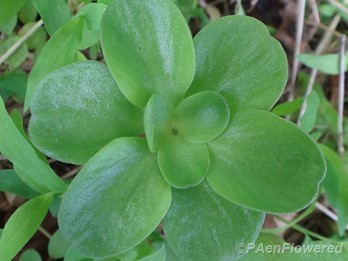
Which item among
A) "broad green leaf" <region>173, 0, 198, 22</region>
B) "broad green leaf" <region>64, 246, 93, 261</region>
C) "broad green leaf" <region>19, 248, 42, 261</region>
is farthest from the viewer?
"broad green leaf" <region>173, 0, 198, 22</region>

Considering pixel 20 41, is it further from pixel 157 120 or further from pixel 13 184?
pixel 157 120

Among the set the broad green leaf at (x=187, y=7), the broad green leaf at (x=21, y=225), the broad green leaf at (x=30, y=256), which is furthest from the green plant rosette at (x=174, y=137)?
the broad green leaf at (x=187, y=7)

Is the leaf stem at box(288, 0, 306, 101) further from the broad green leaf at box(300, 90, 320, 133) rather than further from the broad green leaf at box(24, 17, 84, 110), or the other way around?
the broad green leaf at box(24, 17, 84, 110)

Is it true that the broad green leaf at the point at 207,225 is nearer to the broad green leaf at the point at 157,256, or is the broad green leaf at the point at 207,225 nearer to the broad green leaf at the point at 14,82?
the broad green leaf at the point at 157,256

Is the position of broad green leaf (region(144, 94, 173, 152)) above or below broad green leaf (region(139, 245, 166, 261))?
above

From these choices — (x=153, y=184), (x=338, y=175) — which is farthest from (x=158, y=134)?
(x=338, y=175)

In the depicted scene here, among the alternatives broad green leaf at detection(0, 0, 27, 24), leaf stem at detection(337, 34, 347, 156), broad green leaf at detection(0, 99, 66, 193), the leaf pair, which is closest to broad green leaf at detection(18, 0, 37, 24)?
broad green leaf at detection(0, 0, 27, 24)

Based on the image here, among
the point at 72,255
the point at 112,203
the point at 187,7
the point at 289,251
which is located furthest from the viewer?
the point at 187,7

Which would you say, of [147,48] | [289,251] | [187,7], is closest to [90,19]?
[147,48]

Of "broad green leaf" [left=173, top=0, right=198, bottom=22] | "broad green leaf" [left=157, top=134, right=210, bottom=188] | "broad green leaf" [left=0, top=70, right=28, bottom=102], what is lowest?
"broad green leaf" [left=173, top=0, right=198, bottom=22]
